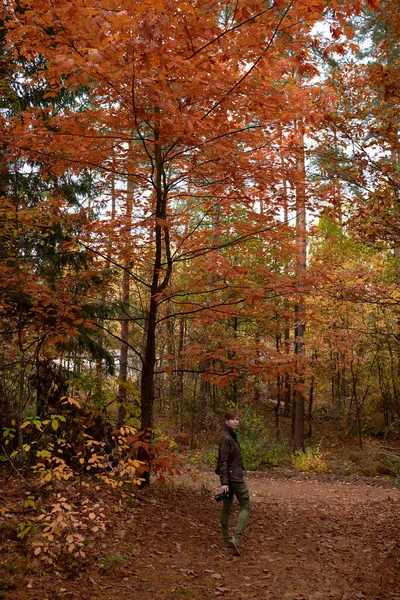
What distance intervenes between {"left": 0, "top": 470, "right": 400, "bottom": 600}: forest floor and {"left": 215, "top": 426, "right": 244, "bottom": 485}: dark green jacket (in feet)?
2.86

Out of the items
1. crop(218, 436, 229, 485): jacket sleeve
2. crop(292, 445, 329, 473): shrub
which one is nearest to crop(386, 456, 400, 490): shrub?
crop(292, 445, 329, 473): shrub

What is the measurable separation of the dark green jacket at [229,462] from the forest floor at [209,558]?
2.86 feet

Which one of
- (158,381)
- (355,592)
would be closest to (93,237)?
(355,592)

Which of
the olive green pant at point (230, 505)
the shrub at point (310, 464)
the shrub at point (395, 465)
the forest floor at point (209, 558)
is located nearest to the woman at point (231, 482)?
the olive green pant at point (230, 505)

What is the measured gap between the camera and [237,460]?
5.96 m

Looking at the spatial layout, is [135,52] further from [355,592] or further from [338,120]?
[355,592]

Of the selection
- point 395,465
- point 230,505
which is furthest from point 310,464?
point 230,505

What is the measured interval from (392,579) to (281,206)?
4.65 meters

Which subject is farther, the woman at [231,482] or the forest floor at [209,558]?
the woman at [231,482]

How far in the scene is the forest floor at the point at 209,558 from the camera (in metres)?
4.28

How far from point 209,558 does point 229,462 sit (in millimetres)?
1099

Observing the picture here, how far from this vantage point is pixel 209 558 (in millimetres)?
5406

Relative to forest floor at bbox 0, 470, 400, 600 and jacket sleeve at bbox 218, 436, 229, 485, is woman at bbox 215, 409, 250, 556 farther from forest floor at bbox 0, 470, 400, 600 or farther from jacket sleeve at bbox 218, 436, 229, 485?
forest floor at bbox 0, 470, 400, 600

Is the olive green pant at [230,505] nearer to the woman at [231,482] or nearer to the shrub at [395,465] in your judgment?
the woman at [231,482]
